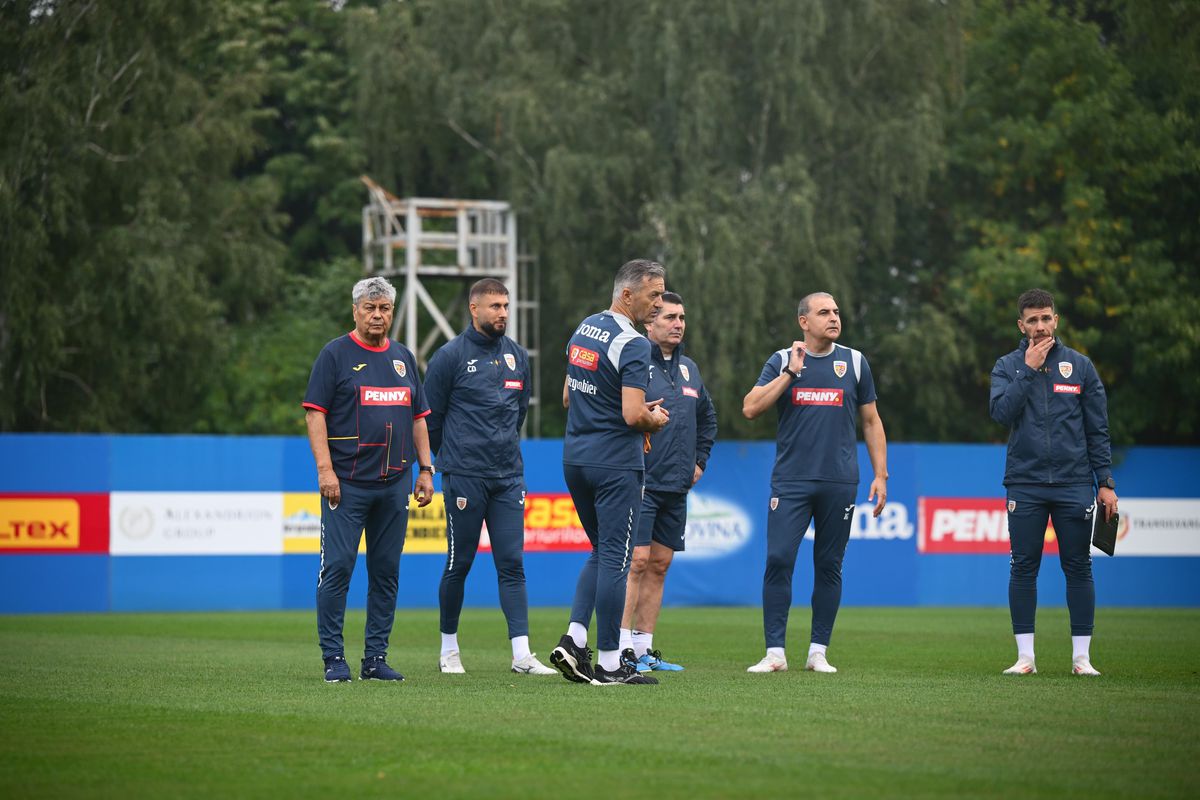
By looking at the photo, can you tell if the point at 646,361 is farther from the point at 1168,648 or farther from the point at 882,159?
the point at 882,159

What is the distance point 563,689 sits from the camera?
845 cm

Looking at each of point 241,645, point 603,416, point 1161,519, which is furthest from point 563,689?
point 1161,519

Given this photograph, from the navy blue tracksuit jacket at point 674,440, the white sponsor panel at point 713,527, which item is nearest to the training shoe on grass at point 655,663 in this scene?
the navy blue tracksuit jacket at point 674,440

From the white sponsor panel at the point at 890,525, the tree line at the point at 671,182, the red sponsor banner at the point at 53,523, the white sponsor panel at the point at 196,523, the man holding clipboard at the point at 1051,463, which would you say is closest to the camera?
the man holding clipboard at the point at 1051,463

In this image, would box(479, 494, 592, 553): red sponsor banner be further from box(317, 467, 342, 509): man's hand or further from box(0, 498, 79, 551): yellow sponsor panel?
box(317, 467, 342, 509): man's hand

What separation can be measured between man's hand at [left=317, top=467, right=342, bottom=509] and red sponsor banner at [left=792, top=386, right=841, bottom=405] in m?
2.83

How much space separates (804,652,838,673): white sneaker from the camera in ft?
31.9

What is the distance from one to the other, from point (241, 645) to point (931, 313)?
68.9ft

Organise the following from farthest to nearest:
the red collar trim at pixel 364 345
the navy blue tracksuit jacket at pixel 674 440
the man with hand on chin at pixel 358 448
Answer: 1. the navy blue tracksuit jacket at pixel 674 440
2. the red collar trim at pixel 364 345
3. the man with hand on chin at pixel 358 448

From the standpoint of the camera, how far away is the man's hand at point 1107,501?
9.85m

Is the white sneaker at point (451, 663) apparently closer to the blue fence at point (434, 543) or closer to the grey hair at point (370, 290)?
the grey hair at point (370, 290)

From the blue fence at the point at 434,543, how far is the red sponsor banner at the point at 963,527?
2cm

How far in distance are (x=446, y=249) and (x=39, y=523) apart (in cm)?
1817

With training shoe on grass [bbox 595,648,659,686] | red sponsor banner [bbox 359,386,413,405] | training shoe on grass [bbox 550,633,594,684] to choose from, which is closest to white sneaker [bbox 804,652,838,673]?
training shoe on grass [bbox 595,648,659,686]
